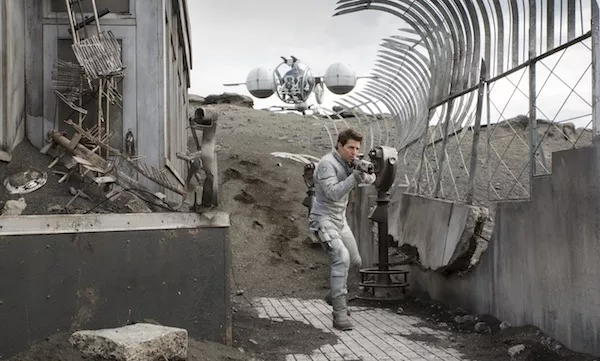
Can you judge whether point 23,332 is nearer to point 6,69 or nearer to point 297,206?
point 6,69

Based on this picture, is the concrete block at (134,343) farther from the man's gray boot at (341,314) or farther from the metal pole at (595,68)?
the metal pole at (595,68)

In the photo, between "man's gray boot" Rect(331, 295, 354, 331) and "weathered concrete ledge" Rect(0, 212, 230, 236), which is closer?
"weathered concrete ledge" Rect(0, 212, 230, 236)

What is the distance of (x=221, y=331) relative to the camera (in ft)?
20.0

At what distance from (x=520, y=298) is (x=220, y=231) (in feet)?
9.38

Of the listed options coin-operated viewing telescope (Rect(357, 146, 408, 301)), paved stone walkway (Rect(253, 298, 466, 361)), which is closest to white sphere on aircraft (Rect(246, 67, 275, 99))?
paved stone walkway (Rect(253, 298, 466, 361))

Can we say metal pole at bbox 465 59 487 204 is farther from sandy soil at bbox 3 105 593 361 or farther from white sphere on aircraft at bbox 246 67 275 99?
white sphere on aircraft at bbox 246 67 275 99

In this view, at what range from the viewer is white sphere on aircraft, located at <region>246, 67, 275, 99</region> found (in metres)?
29.2

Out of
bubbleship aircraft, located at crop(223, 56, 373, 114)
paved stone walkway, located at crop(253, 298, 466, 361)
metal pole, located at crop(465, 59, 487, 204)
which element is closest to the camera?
paved stone walkway, located at crop(253, 298, 466, 361)

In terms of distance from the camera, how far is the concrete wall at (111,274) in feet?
17.7

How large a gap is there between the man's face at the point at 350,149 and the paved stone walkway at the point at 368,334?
179 centimetres

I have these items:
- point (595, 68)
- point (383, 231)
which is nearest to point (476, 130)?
point (383, 231)

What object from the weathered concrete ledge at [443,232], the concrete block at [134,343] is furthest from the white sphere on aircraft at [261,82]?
the concrete block at [134,343]

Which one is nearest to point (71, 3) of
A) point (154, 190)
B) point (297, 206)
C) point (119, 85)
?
point (119, 85)

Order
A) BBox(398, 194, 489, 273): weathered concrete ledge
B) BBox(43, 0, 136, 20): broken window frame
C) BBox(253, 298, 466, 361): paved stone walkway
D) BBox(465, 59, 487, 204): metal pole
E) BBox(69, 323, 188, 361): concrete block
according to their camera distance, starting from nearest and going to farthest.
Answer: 1. BBox(69, 323, 188, 361): concrete block
2. BBox(253, 298, 466, 361): paved stone walkway
3. BBox(398, 194, 489, 273): weathered concrete ledge
4. BBox(465, 59, 487, 204): metal pole
5. BBox(43, 0, 136, 20): broken window frame
